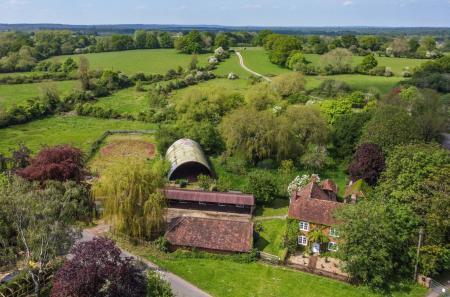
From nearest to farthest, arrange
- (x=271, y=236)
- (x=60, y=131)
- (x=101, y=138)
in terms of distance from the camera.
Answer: (x=271, y=236)
(x=101, y=138)
(x=60, y=131)

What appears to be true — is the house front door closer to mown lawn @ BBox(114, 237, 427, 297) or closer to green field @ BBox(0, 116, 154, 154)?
mown lawn @ BBox(114, 237, 427, 297)

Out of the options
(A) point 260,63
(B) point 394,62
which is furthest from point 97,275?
(B) point 394,62

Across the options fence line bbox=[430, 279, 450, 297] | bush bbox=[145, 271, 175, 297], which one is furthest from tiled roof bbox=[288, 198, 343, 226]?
bush bbox=[145, 271, 175, 297]

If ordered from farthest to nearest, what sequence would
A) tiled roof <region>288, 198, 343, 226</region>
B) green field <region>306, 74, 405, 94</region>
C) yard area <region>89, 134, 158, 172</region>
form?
green field <region>306, 74, 405, 94</region> → yard area <region>89, 134, 158, 172</region> → tiled roof <region>288, 198, 343, 226</region>

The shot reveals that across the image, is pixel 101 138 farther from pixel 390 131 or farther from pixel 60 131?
pixel 390 131

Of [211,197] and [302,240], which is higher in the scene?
[211,197]

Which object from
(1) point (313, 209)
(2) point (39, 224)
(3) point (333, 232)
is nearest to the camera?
(2) point (39, 224)
